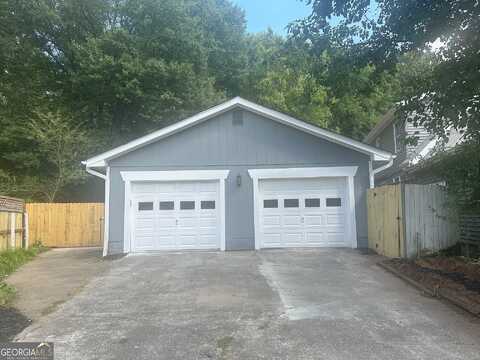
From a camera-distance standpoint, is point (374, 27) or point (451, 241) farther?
point (451, 241)

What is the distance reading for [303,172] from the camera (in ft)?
43.0

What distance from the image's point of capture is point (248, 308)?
21.8ft

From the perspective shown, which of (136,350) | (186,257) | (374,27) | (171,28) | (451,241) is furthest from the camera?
(171,28)

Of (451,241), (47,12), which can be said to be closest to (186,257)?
(451,241)

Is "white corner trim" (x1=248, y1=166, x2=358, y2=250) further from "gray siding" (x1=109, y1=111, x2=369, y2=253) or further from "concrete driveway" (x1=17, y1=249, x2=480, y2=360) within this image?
"concrete driveway" (x1=17, y1=249, x2=480, y2=360)

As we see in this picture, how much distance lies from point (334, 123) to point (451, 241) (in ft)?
78.6

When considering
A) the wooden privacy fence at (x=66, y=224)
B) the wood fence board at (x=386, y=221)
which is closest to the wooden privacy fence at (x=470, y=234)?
the wood fence board at (x=386, y=221)

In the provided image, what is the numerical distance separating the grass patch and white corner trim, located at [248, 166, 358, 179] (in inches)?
268

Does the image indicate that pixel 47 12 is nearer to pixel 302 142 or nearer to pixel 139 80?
pixel 139 80

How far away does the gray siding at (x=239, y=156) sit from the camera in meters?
13.1

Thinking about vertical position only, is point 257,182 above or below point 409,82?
below

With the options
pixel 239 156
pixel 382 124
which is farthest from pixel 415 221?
pixel 382 124

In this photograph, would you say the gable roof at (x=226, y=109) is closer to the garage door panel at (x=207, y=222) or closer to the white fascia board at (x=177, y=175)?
the white fascia board at (x=177, y=175)

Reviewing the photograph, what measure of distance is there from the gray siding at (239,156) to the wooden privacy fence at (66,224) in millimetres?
4611
